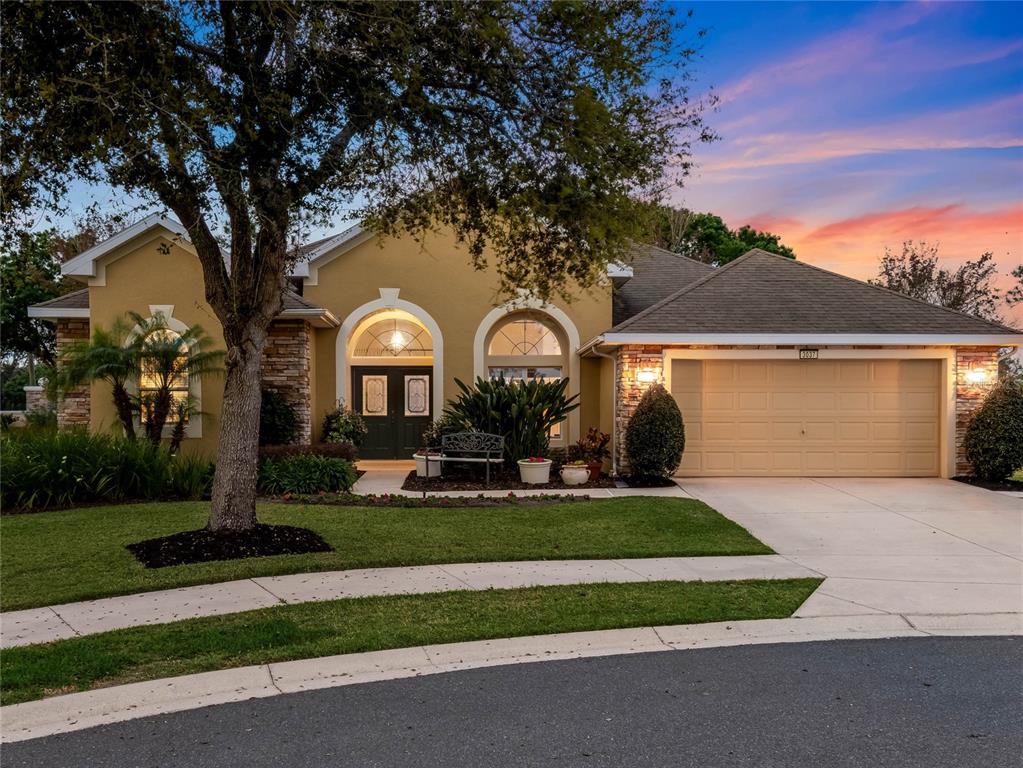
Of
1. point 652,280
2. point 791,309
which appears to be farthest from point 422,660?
point 652,280

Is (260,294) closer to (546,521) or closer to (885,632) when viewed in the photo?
(546,521)

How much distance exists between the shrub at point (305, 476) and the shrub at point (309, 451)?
0.50 metres

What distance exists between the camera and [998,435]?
1320 cm

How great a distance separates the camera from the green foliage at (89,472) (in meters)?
11.0

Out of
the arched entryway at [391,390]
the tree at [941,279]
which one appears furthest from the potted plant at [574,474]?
the tree at [941,279]

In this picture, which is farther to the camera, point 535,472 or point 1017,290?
point 1017,290

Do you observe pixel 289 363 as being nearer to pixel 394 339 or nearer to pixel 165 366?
pixel 165 366

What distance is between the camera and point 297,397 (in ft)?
50.9

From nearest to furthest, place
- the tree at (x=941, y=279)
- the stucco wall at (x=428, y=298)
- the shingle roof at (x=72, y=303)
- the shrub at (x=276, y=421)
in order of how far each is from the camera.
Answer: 1. the shrub at (x=276, y=421)
2. the shingle roof at (x=72, y=303)
3. the stucco wall at (x=428, y=298)
4. the tree at (x=941, y=279)

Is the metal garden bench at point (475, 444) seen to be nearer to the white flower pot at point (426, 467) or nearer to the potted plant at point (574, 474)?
the white flower pot at point (426, 467)

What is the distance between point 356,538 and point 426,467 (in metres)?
4.94

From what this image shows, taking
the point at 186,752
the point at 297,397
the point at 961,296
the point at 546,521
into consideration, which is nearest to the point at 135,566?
the point at 186,752

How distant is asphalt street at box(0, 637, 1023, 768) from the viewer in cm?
367

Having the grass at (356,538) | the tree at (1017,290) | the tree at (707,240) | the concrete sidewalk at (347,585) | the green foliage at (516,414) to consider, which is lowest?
the concrete sidewalk at (347,585)
